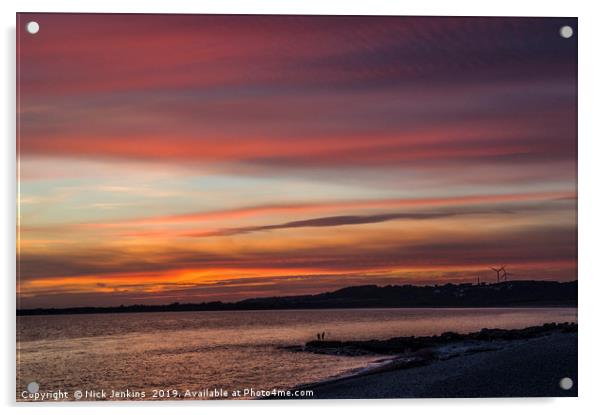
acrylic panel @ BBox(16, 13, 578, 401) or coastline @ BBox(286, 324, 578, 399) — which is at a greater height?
acrylic panel @ BBox(16, 13, 578, 401)

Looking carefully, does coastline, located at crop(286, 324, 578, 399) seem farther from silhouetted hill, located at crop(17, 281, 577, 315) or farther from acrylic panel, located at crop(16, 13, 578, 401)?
silhouetted hill, located at crop(17, 281, 577, 315)

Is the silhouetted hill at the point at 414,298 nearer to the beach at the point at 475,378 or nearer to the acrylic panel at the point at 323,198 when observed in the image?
the acrylic panel at the point at 323,198

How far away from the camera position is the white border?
551 centimetres

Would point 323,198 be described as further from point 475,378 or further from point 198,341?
point 475,378

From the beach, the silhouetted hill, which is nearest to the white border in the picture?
the beach

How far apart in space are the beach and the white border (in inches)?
2.2

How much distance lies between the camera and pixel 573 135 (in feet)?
18.9

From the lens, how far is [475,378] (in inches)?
225

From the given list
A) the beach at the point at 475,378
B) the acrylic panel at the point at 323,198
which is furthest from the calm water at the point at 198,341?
the beach at the point at 475,378

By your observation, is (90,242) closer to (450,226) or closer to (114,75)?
(114,75)

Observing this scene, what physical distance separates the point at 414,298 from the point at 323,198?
0.86 m

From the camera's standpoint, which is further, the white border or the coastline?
the coastline

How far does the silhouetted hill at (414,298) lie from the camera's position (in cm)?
573
